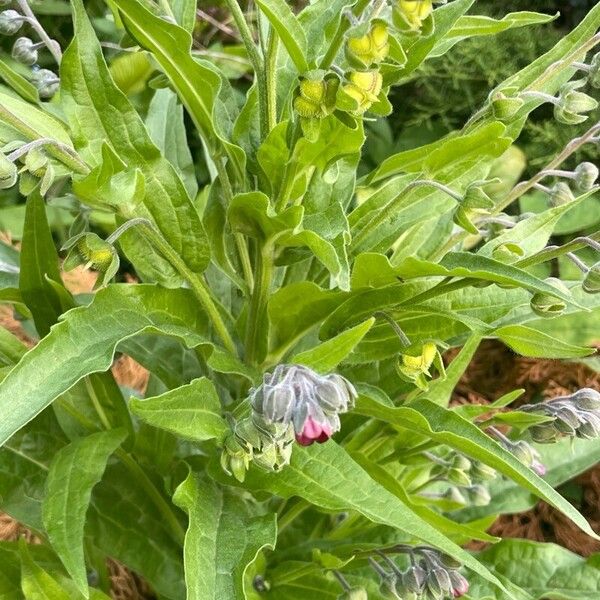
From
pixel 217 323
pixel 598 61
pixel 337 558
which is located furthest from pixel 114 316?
pixel 598 61

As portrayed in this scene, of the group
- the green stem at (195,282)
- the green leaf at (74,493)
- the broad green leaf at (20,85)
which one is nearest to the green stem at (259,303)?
the green stem at (195,282)

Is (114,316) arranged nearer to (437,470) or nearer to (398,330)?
(398,330)

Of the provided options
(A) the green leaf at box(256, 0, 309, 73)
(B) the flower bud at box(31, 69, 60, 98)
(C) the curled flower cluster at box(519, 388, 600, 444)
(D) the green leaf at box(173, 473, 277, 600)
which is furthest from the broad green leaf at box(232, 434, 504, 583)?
(B) the flower bud at box(31, 69, 60, 98)

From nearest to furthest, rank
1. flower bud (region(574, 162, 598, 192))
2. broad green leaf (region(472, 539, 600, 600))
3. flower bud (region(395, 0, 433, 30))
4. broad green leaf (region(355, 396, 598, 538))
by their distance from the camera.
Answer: flower bud (region(395, 0, 433, 30)) → broad green leaf (region(355, 396, 598, 538)) → flower bud (region(574, 162, 598, 192)) → broad green leaf (region(472, 539, 600, 600))

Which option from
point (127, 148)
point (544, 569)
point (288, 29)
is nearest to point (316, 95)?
point (288, 29)

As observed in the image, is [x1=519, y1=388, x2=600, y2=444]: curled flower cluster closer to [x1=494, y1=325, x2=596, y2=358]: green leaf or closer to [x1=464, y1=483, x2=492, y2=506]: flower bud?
[x1=494, y1=325, x2=596, y2=358]: green leaf

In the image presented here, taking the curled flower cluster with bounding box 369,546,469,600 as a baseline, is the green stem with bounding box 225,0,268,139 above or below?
above
